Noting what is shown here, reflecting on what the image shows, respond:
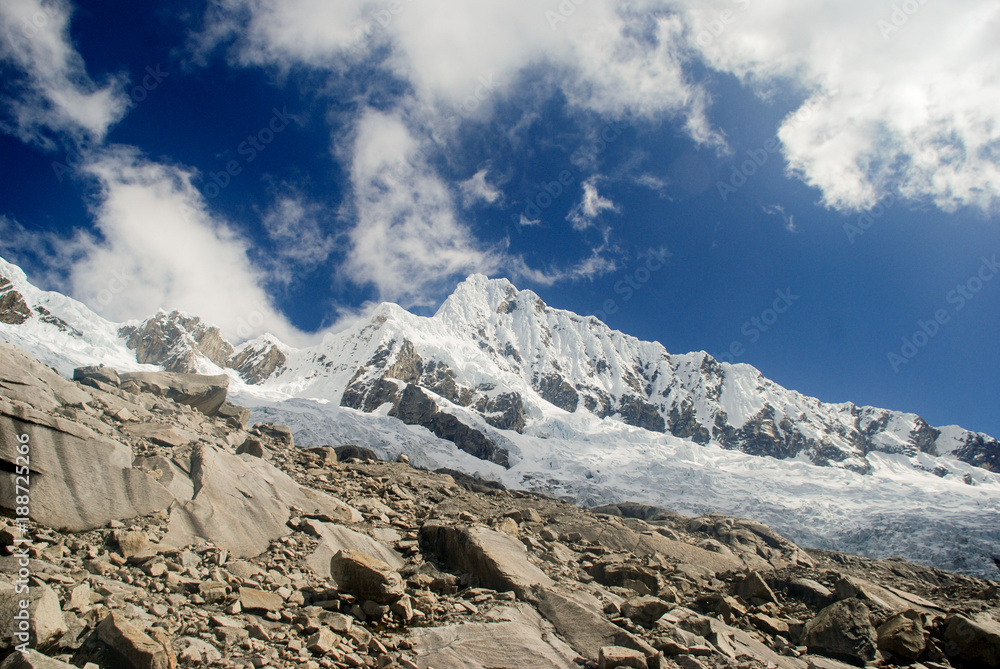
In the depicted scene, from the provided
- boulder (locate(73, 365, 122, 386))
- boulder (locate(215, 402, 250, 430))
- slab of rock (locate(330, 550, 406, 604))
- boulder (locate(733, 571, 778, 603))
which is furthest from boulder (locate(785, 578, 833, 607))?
boulder (locate(73, 365, 122, 386))

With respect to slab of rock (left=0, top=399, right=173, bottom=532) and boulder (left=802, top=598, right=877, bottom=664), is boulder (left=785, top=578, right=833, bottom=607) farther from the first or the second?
slab of rock (left=0, top=399, right=173, bottom=532)

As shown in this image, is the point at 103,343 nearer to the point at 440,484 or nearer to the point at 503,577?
the point at 440,484

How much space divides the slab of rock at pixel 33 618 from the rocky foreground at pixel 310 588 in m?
0.02

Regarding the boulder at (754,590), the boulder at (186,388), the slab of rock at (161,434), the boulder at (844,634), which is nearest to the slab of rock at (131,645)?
the slab of rock at (161,434)

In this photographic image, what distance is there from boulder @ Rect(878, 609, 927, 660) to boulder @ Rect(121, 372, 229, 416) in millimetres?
29529

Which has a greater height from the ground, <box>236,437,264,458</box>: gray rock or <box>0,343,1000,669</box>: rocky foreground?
<box>236,437,264,458</box>: gray rock

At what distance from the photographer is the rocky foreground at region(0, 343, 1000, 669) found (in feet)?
20.2

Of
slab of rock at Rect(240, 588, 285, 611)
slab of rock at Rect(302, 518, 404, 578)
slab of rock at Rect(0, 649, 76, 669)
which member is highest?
slab of rock at Rect(302, 518, 404, 578)

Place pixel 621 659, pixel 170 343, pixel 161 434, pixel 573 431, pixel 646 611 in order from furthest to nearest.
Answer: pixel 170 343 < pixel 573 431 < pixel 161 434 < pixel 646 611 < pixel 621 659

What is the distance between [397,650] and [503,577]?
3388 mm

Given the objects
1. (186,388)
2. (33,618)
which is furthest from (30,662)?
(186,388)

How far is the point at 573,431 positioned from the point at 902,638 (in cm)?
13034

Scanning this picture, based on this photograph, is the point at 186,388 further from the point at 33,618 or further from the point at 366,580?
the point at 33,618

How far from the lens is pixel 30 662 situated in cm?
452
